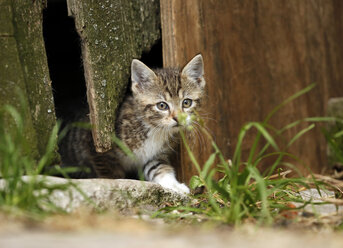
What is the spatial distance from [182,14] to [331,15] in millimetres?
→ 2497

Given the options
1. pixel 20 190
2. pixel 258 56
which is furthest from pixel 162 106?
pixel 20 190

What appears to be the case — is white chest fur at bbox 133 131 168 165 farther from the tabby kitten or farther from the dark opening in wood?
the dark opening in wood

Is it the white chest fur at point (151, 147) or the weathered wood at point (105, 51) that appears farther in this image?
the white chest fur at point (151, 147)

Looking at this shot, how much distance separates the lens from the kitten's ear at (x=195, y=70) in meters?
4.13

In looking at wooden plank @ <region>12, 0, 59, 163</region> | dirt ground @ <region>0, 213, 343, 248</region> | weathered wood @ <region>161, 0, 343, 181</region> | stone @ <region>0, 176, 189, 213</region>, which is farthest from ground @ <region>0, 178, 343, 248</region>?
weathered wood @ <region>161, 0, 343, 181</region>

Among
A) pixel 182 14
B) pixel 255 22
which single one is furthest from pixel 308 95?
pixel 182 14

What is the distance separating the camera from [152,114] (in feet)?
13.7

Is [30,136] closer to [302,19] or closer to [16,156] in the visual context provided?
[16,156]


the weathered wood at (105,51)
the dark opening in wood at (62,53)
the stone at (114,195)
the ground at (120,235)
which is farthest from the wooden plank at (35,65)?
the dark opening in wood at (62,53)

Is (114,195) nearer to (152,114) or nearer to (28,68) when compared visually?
(28,68)

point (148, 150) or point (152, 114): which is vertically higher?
point (152, 114)

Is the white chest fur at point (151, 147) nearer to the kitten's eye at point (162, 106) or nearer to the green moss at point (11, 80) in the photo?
the kitten's eye at point (162, 106)

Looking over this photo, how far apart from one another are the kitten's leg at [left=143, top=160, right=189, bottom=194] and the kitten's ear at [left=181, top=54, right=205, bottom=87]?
852 mm

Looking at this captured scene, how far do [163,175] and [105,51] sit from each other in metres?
1.23
